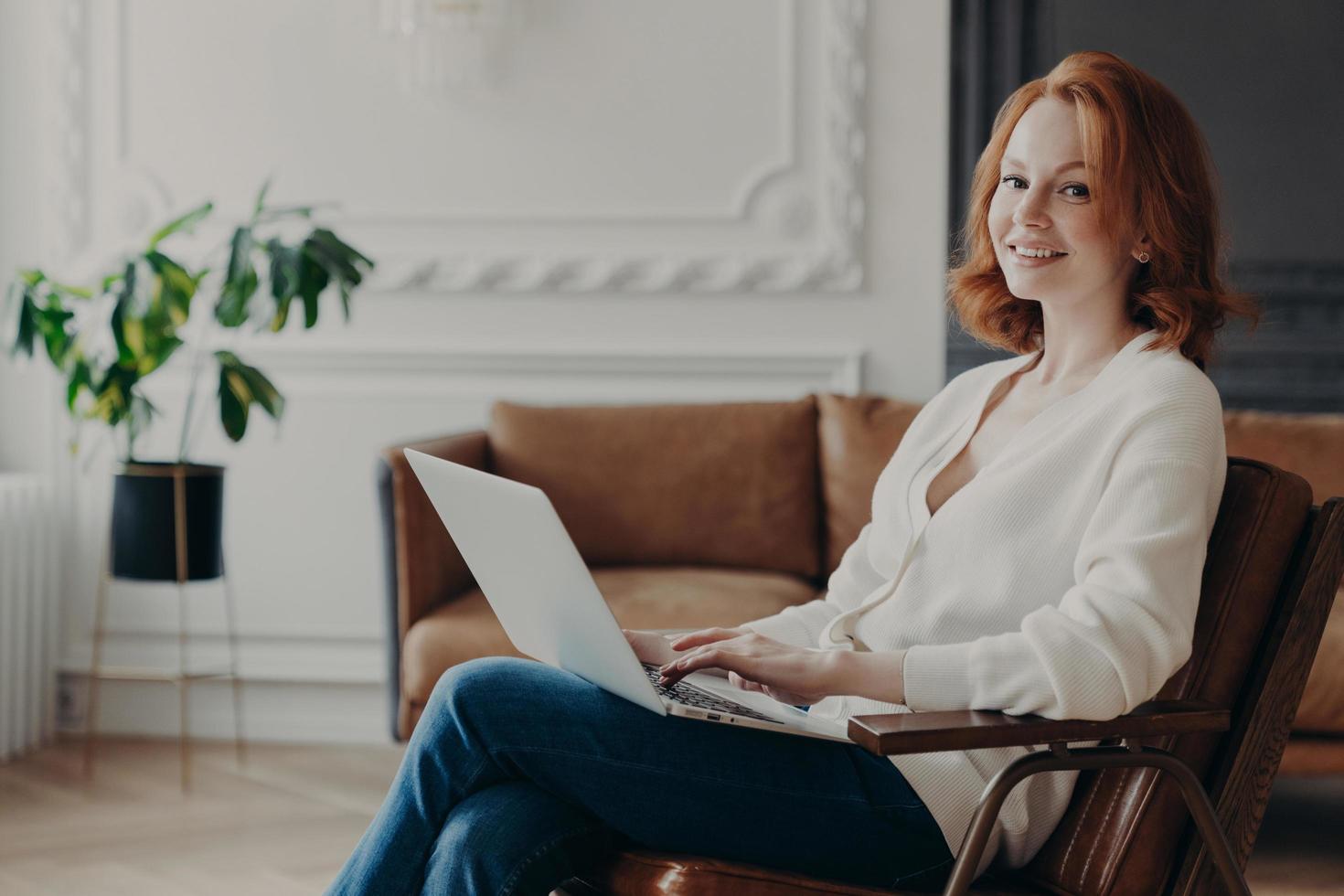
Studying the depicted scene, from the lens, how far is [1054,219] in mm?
1391

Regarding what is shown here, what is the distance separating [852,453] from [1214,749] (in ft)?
5.34

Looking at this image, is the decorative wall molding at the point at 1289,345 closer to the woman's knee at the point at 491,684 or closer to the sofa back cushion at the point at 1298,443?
the sofa back cushion at the point at 1298,443

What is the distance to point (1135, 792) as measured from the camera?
127cm

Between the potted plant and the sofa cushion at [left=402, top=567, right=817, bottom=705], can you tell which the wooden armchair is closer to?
the sofa cushion at [left=402, top=567, right=817, bottom=705]

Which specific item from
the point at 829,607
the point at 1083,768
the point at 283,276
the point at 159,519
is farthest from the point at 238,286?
the point at 1083,768

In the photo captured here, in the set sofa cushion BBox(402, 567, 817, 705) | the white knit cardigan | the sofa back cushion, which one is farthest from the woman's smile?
the sofa back cushion

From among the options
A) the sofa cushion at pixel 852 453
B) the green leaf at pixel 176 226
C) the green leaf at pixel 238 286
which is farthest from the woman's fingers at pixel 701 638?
the green leaf at pixel 176 226

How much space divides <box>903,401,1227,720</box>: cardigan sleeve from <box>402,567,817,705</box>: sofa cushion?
1213mm

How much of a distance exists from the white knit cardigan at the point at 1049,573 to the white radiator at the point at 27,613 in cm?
226

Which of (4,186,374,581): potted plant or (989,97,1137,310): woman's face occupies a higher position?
(989,97,1137,310): woman's face

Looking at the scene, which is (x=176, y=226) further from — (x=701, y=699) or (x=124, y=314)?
(x=701, y=699)

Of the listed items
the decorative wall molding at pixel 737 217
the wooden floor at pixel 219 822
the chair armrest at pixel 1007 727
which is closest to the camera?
the chair armrest at pixel 1007 727

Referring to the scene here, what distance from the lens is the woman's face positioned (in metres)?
1.38

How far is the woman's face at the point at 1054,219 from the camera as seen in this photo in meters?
1.38
